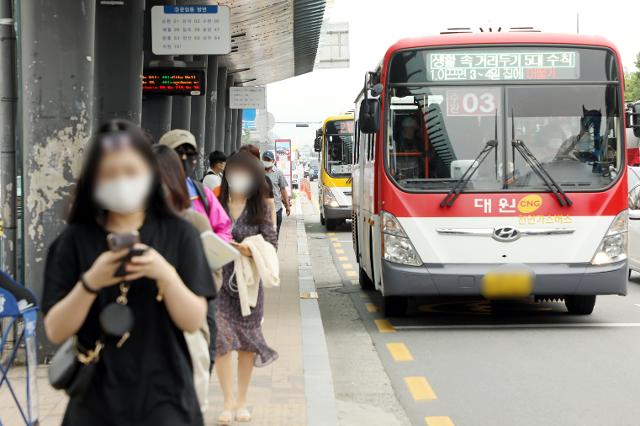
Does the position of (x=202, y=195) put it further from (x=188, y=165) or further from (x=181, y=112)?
(x=181, y=112)

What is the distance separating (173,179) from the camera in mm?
4445

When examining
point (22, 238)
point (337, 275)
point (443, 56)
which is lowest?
point (337, 275)

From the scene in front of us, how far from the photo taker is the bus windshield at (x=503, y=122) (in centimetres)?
1113

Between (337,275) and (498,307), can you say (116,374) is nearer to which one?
(498,307)

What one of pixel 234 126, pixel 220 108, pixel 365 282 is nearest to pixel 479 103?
pixel 365 282

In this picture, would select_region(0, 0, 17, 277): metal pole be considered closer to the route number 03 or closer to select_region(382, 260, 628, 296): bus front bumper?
select_region(382, 260, 628, 296): bus front bumper

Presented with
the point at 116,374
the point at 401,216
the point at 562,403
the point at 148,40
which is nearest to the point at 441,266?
the point at 401,216

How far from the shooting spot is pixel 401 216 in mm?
11109

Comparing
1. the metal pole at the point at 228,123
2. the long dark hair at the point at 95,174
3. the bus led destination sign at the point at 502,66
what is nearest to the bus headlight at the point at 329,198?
the metal pole at the point at 228,123

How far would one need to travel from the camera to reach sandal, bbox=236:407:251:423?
22.9 feet

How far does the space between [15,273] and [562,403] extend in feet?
14.3

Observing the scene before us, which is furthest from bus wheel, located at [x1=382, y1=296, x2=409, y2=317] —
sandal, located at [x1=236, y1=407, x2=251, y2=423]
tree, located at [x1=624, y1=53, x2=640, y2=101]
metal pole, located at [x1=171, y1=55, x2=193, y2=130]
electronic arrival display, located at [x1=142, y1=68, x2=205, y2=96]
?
tree, located at [x1=624, y1=53, x2=640, y2=101]

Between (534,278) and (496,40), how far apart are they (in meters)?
2.37

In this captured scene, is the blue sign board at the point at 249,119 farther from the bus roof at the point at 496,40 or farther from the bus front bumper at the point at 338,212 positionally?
the bus roof at the point at 496,40
